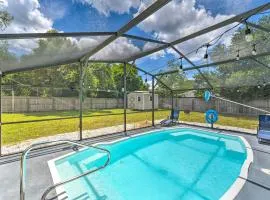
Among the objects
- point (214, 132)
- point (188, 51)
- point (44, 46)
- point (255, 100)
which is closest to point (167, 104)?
point (255, 100)

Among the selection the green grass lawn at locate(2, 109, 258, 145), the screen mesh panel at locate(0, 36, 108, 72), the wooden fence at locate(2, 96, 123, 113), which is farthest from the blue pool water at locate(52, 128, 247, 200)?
the wooden fence at locate(2, 96, 123, 113)

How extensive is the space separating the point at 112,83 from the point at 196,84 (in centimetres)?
1242

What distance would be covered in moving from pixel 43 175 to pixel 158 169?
2515mm

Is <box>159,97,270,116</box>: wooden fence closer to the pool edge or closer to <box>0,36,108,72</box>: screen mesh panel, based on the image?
the pool edge

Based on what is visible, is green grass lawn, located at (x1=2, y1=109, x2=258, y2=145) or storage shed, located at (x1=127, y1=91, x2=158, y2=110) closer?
green grass lawn, located at (x1=2, y1=109, x2=258, y2=145)

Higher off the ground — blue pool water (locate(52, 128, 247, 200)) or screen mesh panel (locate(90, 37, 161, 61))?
screen mesh panel (locate(90, 37, 161, 61))

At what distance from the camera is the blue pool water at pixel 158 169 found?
3.06 metres

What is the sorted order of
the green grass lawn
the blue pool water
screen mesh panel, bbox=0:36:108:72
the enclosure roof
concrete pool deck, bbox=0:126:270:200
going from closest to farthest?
concrete pool deck, bbox=0:126:270:200 → the enclosure roof → the blue pool water → screen mesh panel, bbox=0:36:108:72 → the green grass lawn

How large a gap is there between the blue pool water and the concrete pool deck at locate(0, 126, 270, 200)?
34 cm

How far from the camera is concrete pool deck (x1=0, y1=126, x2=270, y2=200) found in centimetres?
273

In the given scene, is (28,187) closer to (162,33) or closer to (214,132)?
(162,33)

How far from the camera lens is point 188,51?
5.91m

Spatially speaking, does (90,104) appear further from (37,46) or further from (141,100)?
(37,46)

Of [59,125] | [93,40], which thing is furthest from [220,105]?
[93,40]
